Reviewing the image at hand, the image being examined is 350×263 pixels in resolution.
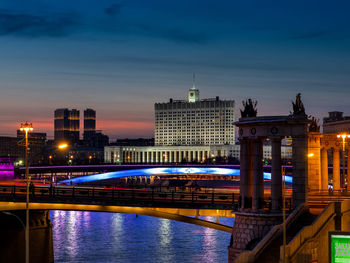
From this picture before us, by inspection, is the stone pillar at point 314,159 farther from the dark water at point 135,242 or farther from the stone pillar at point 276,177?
the stone pillar at point 276,177

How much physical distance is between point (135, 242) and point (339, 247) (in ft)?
172

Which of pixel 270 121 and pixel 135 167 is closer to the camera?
pixel 270 121

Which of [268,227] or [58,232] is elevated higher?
[268,227]

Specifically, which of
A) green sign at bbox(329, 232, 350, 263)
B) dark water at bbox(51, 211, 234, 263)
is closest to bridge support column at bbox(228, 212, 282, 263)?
green sign at bbox(329, 232, 350, 263)

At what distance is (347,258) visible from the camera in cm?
3100

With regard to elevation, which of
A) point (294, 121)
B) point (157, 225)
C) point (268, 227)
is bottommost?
point (157, 225)

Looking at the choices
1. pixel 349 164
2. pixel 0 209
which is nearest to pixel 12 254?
pixel 0 209

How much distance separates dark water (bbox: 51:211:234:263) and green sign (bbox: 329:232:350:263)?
34.6 m

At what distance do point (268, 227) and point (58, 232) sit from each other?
5692 cm

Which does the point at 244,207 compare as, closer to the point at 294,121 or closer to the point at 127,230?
the point at 294,121

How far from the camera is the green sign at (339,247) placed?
31.1 meters

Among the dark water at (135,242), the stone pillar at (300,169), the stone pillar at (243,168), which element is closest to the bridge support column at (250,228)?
the stone pillar at (243,168)

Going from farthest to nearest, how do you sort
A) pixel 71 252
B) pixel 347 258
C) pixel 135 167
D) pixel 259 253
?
pixel 135 167
pixel 71 252
pixel 259 253
pixel 347 258

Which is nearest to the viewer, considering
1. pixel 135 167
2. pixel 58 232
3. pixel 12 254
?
pixel 12 254
